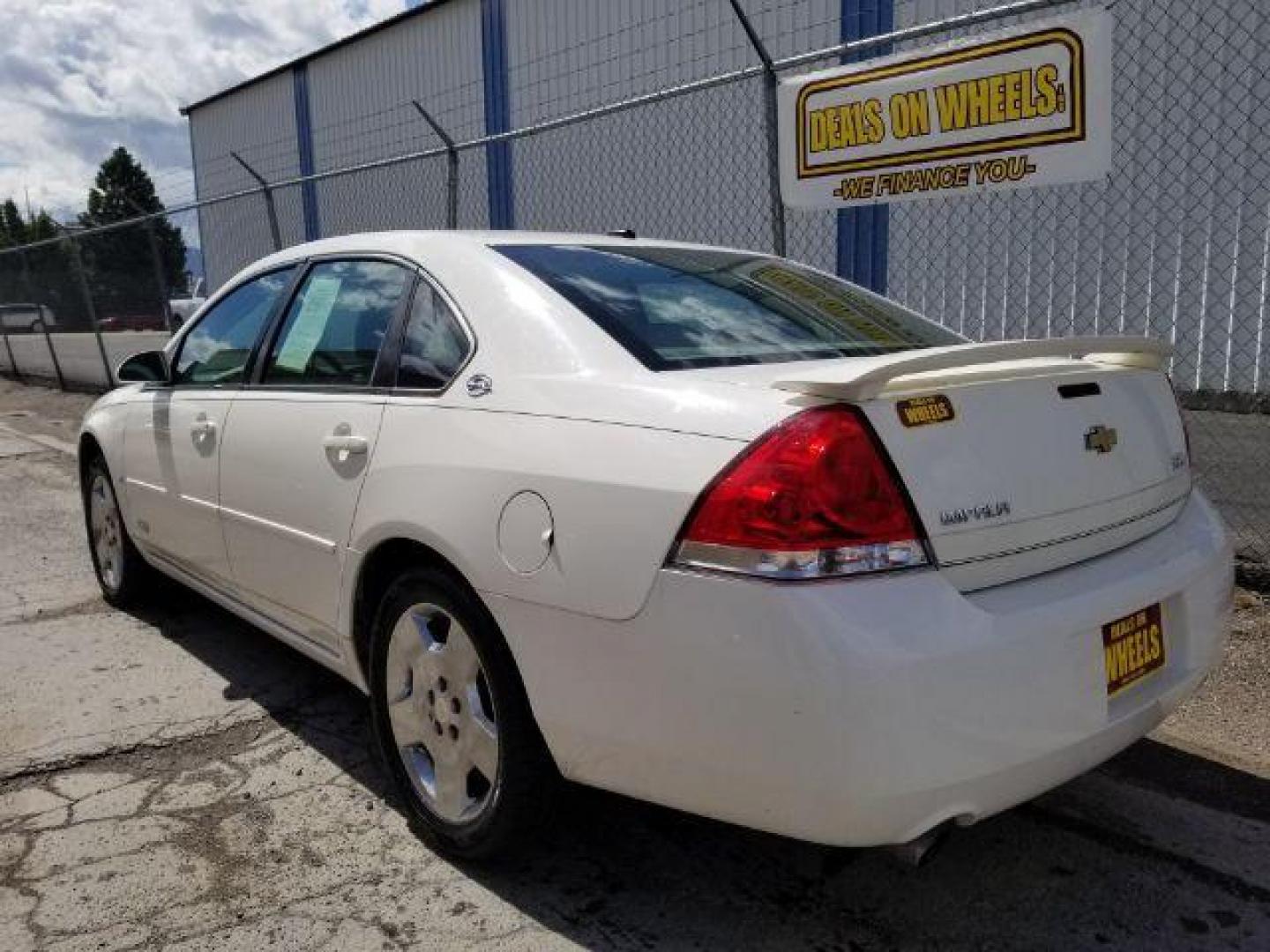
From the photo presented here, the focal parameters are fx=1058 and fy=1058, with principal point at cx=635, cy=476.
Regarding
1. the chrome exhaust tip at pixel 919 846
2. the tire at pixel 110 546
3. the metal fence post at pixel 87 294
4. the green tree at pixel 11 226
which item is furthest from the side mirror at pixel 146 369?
the green tree at pixel 11 226

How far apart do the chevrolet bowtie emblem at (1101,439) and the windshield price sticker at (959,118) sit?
7.55 feet

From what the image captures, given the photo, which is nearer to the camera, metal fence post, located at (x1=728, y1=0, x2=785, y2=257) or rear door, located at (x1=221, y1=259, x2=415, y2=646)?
rear door, located at (x1=221, y1=259, x2=415, y2=646)

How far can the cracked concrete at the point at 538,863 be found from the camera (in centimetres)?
236

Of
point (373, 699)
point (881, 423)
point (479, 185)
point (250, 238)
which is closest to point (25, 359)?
point (250, 238)

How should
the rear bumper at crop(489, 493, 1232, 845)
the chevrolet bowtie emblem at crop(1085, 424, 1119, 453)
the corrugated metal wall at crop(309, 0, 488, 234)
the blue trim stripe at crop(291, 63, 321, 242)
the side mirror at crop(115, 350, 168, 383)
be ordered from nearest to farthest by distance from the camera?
the rear bumper at crop(489, 493, 1232, 845)
the chevrolet bowtie emblem at crop(1085, 424, 1119, 453)
the side mirror at crop(115, 350, 168, 383)
the corrugated metal wall at crop(309, 0, 488, 234)
the blue trim stripe at crop(291, 63, 321, 242)

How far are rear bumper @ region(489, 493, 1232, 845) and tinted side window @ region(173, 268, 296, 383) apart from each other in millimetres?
1962

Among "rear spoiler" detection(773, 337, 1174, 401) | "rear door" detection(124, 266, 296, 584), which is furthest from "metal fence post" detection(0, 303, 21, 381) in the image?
"rear spoiler" detection(773, 337, 1174, 401)

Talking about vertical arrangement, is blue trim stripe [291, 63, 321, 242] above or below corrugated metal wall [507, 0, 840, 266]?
above

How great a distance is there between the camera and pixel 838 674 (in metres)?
1.81

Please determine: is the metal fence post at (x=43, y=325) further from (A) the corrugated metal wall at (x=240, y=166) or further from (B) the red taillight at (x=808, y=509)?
(B) the red taillight at (x=808, y=509)

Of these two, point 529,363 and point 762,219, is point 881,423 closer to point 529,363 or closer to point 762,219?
point 529,363

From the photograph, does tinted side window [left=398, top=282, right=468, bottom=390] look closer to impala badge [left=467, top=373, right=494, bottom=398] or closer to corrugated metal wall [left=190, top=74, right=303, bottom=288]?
impala badge [left=467, top=373, right=494, bottom=398]

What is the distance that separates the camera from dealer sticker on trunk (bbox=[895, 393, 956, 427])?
6.60 feet

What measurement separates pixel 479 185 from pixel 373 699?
12.8m
